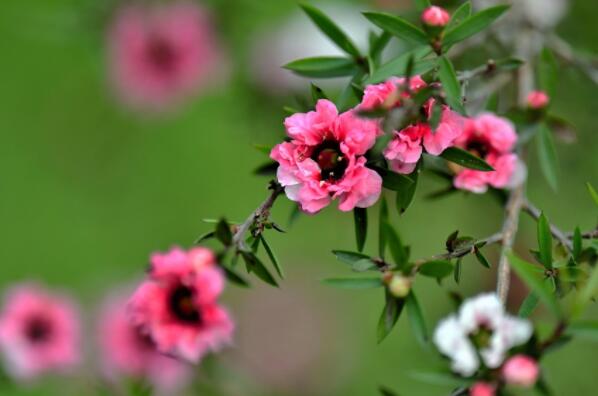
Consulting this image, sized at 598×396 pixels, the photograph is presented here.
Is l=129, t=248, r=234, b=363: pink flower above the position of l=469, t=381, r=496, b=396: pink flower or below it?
above

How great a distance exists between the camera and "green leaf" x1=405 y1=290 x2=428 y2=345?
493 mm

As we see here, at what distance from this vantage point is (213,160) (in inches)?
76.3

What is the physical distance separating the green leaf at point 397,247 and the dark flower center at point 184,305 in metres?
0.12

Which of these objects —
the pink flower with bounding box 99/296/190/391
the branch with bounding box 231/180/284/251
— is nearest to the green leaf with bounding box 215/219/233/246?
the branch with bounding box 231/180/284/251

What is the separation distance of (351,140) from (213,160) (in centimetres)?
145

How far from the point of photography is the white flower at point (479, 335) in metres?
0.46

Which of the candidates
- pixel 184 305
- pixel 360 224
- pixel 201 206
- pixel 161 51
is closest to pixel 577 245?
pixel 360 224

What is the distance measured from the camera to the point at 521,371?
1.42 ft

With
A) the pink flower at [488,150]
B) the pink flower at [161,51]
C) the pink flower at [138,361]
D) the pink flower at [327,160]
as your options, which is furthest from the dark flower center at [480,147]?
the pink flower at [161,51]

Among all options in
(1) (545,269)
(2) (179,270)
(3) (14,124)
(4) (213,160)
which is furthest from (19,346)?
(3) (14,124)

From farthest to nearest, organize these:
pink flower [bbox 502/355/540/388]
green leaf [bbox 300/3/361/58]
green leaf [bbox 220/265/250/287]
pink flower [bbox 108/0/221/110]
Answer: pink flower [bbox 108/0/221/110] → green leaf [bbox 300/3/361/58] → green leaf [bbox 220/265/250/287] → pink flower [bbox 502/355/540/388]

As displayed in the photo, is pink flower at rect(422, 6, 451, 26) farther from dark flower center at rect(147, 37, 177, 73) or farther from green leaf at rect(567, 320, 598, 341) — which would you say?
dark flower center at rect(147, 37, 177, 73)

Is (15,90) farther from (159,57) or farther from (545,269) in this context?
(545,269)

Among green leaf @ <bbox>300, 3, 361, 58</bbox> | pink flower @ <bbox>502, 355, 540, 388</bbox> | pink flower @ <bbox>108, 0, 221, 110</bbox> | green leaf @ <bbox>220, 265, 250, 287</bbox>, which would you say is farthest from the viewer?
pink flower @ <bbox>108, 0, 221, 110</bbox>
